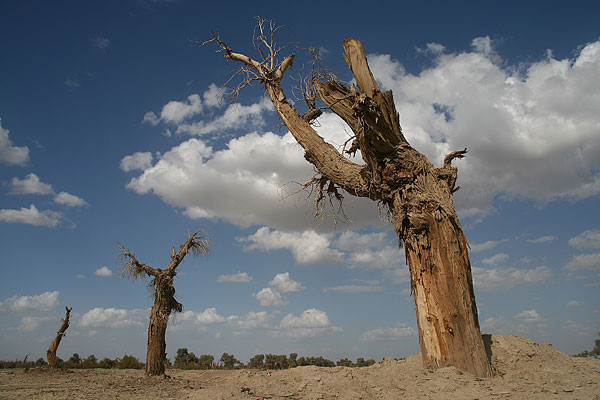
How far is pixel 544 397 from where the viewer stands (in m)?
4.54

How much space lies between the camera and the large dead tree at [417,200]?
580cm

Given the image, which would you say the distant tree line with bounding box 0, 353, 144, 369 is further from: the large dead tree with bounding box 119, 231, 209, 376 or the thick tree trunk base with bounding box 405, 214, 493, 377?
the thick tree trunk base with bounding box 405, 214, 493, 377

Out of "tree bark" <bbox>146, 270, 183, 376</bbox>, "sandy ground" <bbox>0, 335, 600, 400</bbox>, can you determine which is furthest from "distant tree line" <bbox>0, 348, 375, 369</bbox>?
"sandy ground" <bbox>0, 335, 600, 400</bbox>

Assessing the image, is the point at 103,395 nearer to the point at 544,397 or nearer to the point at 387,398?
the point at 387,398

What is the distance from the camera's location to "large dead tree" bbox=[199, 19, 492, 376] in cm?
580

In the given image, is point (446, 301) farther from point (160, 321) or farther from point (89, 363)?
point (89, 363)

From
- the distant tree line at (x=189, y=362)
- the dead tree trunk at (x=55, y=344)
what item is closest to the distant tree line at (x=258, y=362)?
the distant tree line at (x=189, y=362)

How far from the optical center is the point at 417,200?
661cm

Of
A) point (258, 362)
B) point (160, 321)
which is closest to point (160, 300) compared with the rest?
point (160, 321)

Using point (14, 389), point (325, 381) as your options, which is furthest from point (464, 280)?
point (14, 389)

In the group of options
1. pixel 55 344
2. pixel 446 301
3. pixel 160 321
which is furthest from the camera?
pixel 55 344

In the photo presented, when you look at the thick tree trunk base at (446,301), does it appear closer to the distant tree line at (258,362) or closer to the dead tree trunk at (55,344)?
the distant tree line at (258,362)

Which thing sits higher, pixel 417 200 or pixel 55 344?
pixel 417 200

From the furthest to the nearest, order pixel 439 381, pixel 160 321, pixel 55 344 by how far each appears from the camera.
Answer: pixel 55 344 → pixel 160 321 → pixel 439 381
